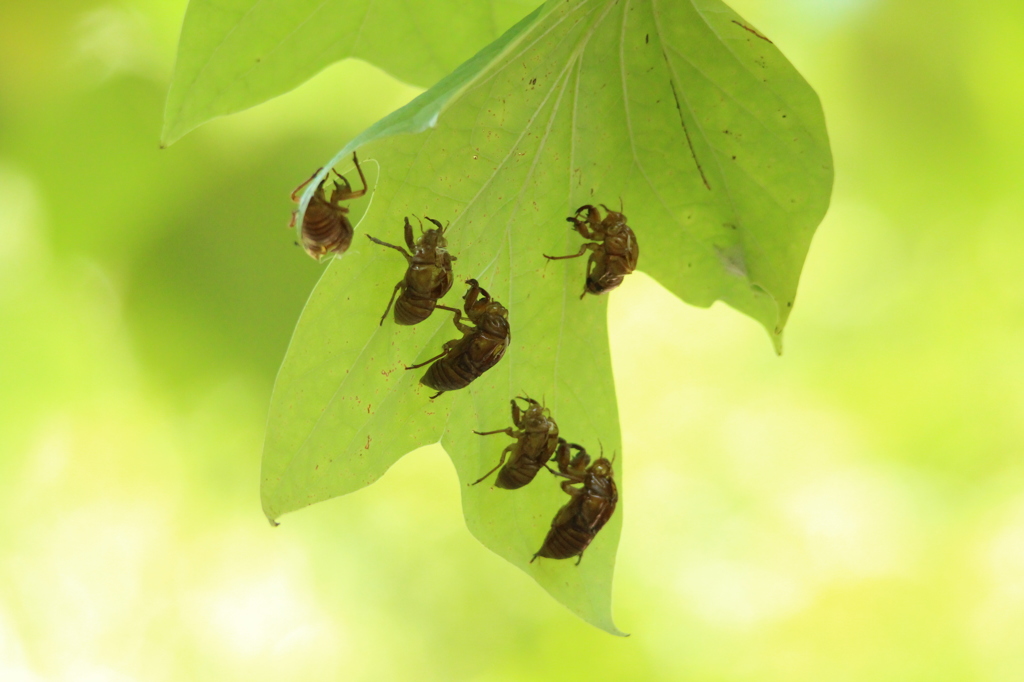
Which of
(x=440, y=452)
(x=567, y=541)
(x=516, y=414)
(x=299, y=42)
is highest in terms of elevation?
(x=440, y=452)

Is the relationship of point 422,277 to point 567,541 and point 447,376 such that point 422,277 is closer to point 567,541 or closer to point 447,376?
point 447,376

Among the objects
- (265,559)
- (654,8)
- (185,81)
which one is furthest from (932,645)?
(185,81)

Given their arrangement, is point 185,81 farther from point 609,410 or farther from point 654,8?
point 609,410

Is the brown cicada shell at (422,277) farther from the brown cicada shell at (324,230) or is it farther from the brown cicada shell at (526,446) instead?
the brown cicada shell at (526,446)

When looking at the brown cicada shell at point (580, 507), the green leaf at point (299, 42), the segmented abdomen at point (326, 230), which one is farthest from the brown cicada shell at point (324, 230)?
the brown cicada shell at point (580, 507)

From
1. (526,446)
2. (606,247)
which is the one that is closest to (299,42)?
(606,247)

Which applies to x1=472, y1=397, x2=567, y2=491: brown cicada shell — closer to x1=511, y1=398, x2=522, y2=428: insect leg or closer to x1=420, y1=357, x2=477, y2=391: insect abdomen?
x1=511, y1=398, x2=522, y2=428: insect leg
